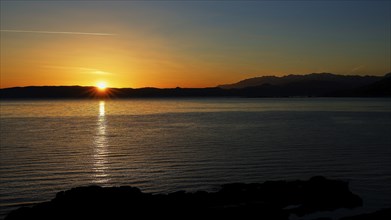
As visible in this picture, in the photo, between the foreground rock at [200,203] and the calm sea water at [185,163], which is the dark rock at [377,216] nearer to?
the foreground rock at [200,203]

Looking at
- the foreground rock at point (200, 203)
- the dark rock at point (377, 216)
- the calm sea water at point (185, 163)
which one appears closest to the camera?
the foreground rock at point (200, 203)

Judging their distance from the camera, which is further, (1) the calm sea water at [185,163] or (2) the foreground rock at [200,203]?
(1) the calm sea water at [185,163]

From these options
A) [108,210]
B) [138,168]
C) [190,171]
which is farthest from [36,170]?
[108,210]

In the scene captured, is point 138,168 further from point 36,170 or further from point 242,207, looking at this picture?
point 242,207

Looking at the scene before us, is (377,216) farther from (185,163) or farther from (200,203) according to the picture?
(185,163)

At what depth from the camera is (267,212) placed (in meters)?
21.3

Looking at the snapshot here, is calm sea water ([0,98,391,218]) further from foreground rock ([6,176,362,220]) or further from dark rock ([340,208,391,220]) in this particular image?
dark rock ([340,208,391,220])

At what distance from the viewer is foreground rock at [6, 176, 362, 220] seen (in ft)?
66.1

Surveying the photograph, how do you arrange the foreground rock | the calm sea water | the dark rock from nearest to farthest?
the foreground rock < the dark rock < the calm sea water

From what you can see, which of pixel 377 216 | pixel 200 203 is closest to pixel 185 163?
pixel 200 203

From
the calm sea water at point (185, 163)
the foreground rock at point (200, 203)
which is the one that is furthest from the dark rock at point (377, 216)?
the calm sea water at point (185, 163)

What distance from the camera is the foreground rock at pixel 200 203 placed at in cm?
2016

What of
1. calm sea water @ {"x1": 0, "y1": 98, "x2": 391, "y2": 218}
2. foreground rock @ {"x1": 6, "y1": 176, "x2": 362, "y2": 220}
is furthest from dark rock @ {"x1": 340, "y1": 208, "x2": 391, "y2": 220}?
calm sea water @ {"x1": 0, "y1": 98, "x2": 391, "y2": 218}

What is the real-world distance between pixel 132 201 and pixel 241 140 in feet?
130
